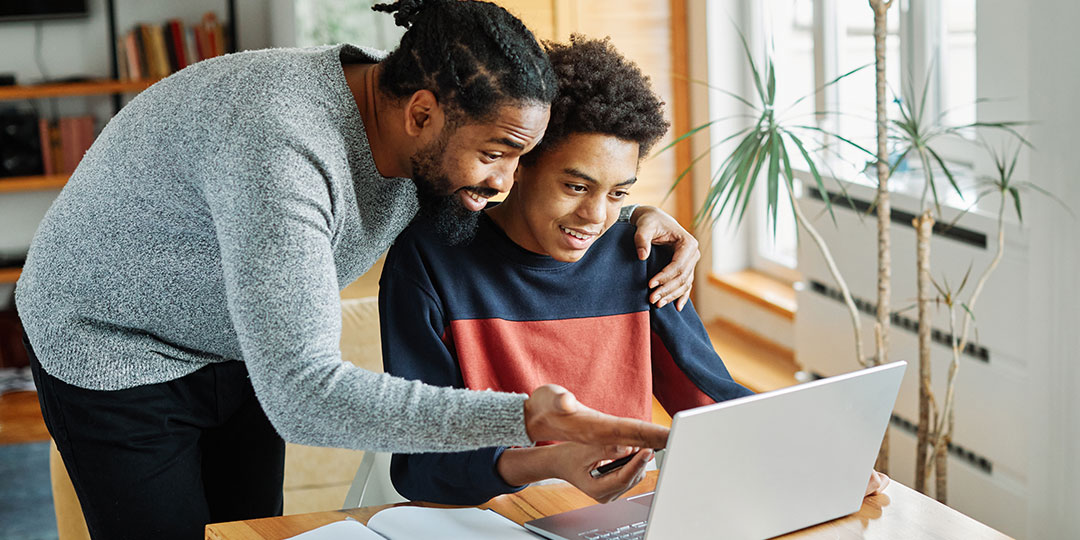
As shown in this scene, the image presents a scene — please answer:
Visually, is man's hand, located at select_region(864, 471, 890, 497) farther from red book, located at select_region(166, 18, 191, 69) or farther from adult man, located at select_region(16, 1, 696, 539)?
red book, located at select_region(166, 18, 191, 69)

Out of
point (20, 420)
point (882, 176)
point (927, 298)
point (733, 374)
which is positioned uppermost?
point (882, 176)

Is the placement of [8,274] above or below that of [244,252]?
below

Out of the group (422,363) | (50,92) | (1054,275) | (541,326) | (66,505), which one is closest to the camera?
(422,363)

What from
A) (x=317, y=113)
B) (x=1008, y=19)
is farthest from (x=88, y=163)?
(x=1008, y=19)

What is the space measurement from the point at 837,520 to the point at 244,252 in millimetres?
711

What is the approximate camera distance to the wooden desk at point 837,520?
3.76 ft

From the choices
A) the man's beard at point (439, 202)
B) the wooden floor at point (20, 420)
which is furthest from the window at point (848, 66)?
the wooden floor at point (20, 420)

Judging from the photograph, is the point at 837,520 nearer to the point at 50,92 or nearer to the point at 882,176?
the point at 882,176

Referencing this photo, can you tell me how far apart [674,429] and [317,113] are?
50 cm

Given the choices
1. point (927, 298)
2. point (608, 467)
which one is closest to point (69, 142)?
point (927, 298)

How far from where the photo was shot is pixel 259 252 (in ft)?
3.19

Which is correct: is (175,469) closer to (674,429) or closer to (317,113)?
(317,113)

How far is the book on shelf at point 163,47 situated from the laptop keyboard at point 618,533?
3833mm

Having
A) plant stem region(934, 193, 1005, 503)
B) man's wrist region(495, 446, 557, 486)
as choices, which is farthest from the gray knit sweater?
plant stem region(934, 193, 1005, 503)
